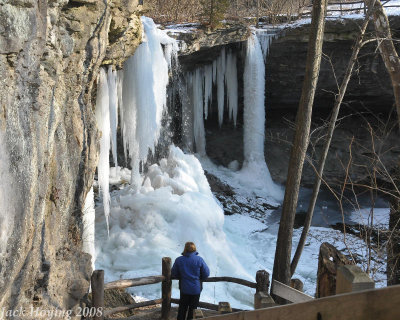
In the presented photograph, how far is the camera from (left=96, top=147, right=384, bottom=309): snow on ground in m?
10.8

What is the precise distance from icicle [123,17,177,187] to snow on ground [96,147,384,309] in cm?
117

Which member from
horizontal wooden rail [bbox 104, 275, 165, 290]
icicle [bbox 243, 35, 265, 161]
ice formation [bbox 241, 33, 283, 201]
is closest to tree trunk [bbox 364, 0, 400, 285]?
horizontal wooden rail [bbox 104, 275, 165, 290]

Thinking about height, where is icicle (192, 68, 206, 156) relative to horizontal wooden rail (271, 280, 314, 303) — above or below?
below

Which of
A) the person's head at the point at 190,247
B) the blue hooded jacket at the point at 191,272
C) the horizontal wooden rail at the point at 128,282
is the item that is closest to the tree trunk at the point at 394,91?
the blue hooded jacket at the point at 191,272

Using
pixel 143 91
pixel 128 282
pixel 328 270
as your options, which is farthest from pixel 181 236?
pixel 328 270

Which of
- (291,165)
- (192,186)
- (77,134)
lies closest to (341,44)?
(192,186)

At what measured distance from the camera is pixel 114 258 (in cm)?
1107

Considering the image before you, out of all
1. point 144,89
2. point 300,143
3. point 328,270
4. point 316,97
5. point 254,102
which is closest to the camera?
point 328,270

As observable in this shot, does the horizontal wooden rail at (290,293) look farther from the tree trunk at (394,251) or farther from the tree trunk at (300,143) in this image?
the tree trunk at (300,143)

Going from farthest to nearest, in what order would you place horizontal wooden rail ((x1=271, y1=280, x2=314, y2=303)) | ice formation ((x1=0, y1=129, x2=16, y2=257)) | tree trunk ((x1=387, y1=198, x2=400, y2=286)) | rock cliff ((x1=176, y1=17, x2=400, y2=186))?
rock cliff ((x1=176, y1=17, x2=400, y2=186)) < tree trunk ((x1=387, y1=198, x2=400, y2=286)) < ice formation ((x1=0, y1=129, x2=16, y2=257)) < horizontal wooden rail ((x1=271, y1=280, x2=314, y2=303))

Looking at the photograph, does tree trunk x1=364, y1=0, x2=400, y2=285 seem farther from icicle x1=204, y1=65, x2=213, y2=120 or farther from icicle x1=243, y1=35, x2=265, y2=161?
icicle x1=204, y1=65, x2=213, y2=120

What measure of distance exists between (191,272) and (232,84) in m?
12.0

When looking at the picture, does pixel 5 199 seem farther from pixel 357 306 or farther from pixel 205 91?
pixel 205 91

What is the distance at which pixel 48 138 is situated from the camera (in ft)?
19.0
